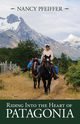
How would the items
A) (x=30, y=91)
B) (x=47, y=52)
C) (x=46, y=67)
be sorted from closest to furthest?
(x=46, y=67) → (x=47, y=52) → (x=30, y=91)

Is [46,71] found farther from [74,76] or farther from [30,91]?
[74,76]

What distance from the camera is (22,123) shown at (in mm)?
20875

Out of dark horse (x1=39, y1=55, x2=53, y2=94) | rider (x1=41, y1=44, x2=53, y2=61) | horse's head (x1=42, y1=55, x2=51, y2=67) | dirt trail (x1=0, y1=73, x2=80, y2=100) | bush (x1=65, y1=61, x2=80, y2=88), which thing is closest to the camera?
dirt trail (x1=0, y1=73, x2=80, y2=100)

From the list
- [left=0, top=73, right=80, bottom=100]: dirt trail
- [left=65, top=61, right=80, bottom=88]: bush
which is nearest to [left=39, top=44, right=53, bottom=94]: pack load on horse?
[left=0, top=73, right=80, bottom=100]: dirt trail

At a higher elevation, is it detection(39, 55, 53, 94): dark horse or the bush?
detection(39, 55, 53, 94): dark horse

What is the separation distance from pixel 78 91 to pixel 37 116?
935 cm

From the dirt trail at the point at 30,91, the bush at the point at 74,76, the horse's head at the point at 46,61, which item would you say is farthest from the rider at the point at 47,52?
the bush at the point at 74,76

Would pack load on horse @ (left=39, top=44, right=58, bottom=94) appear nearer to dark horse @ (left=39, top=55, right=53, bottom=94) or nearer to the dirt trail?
dark horse @ (left=39, top=55, right=53, bottom=94)

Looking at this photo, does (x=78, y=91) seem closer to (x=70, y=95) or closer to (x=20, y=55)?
(x=70, y=95)

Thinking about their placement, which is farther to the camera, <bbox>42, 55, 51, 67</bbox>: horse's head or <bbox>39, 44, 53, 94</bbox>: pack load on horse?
<bbox>39, 44, 53, 94</bbox>: pack load on horse

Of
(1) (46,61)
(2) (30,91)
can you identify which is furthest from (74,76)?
(1) (46,61)

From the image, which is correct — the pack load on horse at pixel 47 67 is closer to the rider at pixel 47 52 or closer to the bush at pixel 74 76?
the rider at pixel 47 52

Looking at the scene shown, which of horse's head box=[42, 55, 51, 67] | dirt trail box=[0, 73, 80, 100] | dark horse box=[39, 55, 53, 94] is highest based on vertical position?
horse's head box=[42, 55, 51, 67]

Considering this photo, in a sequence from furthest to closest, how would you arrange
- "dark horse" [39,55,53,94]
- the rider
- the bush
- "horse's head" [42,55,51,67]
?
the bush
the rider
"dark horse" [39,55,53,94]
"horse's head" [42,55,51,67]
